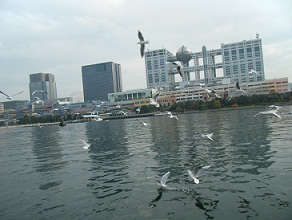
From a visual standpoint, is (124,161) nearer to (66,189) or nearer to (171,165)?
(171,165)

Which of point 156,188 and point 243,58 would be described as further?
point 243,58

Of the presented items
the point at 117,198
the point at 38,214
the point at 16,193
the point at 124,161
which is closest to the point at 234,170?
the point at 117,198

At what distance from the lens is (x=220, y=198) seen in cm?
1011

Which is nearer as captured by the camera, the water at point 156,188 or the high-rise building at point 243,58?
the water at point 156,188

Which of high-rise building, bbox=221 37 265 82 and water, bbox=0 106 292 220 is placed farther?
high-rise building, bbox=221 37 265 82

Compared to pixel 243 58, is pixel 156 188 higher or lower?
lower

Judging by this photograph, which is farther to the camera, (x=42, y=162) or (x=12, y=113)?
(x=12, y=113)

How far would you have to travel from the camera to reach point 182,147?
2178 cm

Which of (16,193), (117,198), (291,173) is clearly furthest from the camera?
(16,193)

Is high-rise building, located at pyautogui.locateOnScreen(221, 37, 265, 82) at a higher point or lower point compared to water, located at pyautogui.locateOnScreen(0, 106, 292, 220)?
higher

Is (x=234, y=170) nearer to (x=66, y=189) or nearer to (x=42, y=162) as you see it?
(x=66, y=189)

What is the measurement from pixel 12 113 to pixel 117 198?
575 feet

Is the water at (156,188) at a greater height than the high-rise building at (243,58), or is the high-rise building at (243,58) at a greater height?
the high-rise building at (243,58)

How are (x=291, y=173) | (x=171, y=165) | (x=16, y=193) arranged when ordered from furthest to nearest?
(x=171, y=165), (x=16, y=193), (x=291, y=173)
